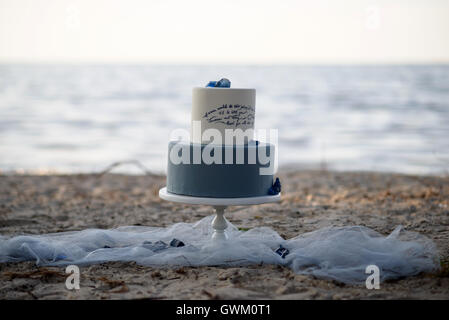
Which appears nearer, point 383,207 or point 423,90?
point 383,207

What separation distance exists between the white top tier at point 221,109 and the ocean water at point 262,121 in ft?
24.5

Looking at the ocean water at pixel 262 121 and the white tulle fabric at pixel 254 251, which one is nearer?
the white tulle fabric at pixel 254 251

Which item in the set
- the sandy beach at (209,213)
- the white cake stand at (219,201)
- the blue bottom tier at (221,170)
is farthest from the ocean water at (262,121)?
the blue bottom tier at (221,170)

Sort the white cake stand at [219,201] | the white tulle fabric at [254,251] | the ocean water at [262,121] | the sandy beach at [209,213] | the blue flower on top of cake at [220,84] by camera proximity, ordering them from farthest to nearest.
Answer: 1. the ocean water at [262,121]
2. the blue flower on top of cake at [220,84]
3. the white cake stand at [219,201]
4. the white tulle fabric at [254,251]
5. the sandy beach at [209,213]

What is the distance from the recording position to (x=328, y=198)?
6953 mm

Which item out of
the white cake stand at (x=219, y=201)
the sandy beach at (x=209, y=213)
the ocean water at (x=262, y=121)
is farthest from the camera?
the ocean water at (x=262, y=121)

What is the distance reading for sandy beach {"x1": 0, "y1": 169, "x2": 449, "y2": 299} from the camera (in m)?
3.46

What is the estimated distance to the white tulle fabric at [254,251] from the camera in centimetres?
369

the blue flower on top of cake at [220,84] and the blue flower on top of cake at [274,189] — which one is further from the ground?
the blue flower on top of cake at [220,84]

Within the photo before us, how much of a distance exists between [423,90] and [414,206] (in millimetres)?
22850

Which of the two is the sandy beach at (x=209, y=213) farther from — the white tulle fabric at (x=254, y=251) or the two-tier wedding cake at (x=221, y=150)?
the two-tier wedding cake at (x=221, y=150)
